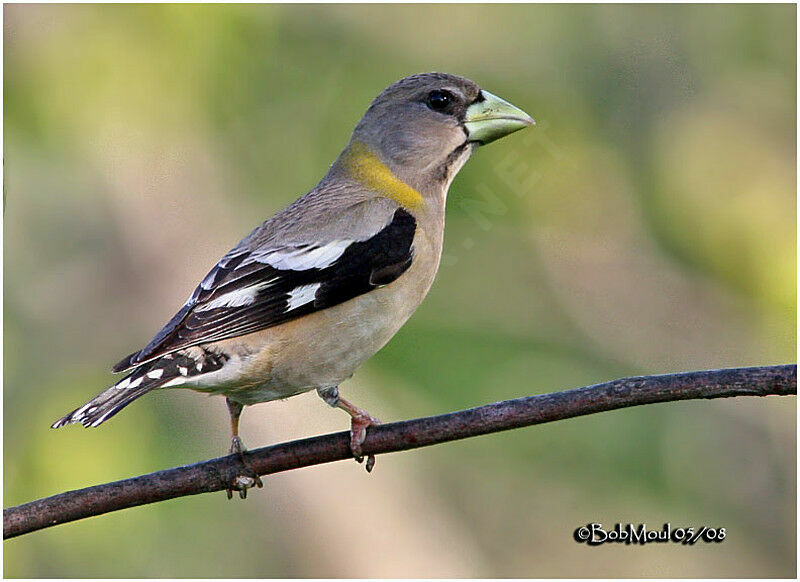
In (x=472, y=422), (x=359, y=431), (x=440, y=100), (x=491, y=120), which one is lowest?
(x=359, y=431)

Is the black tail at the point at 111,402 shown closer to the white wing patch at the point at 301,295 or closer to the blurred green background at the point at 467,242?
Result: the white wing patch at the point at 301,295

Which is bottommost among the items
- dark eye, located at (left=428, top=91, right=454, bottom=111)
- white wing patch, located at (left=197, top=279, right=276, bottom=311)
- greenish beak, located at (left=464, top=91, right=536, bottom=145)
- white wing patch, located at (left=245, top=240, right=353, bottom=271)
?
white wing patch, located at (left=197, top=279, right=276, bottom=311)

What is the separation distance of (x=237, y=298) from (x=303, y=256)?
0.35 m

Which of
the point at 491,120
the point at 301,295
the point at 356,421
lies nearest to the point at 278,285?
the point at 301,295

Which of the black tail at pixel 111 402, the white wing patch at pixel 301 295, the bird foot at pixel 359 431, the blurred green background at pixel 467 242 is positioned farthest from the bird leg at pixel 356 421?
the blurred green background at pixel 467 242

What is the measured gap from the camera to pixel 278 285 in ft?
14.3

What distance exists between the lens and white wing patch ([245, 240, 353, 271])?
4398 millimetres

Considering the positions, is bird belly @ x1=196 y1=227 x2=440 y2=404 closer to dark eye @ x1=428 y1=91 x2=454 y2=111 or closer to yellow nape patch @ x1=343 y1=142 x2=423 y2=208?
yellow nape patch @ x1=343 y1=142 x2=423 y2=208

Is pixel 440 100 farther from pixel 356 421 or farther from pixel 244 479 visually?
pixel 244 479

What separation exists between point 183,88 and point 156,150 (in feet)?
1.65

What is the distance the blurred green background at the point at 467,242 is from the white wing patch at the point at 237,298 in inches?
111

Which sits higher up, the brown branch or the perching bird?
the perching bird

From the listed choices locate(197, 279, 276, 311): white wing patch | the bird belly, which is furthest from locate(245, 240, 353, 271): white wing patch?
the bird belly

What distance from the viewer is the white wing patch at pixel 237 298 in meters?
4.26
